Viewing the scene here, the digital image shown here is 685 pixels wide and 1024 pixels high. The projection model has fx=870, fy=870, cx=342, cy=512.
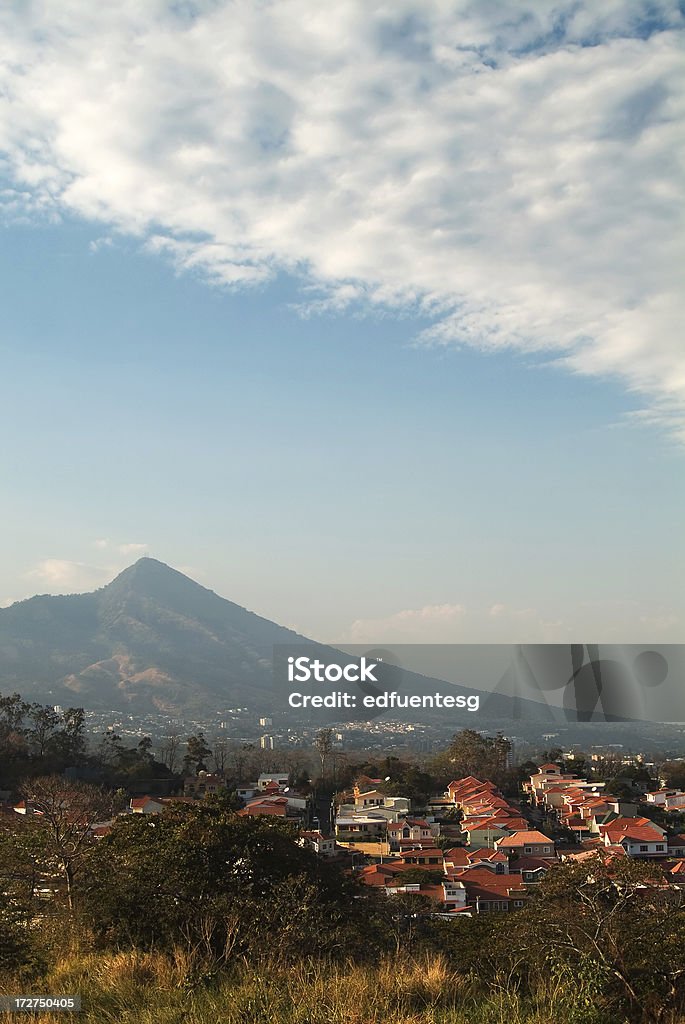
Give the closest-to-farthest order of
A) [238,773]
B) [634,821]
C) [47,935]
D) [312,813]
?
1. [47,935]
2. [634,821]
3. [312,813]
4. [238,773]

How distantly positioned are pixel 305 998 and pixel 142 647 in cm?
8340

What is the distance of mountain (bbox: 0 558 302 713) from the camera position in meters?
68.1

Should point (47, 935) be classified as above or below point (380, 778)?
above

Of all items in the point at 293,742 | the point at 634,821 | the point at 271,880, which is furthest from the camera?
the point at 293,742

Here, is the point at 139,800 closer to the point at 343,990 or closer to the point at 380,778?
the point at 380,778

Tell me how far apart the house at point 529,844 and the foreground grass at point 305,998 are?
1970 cm

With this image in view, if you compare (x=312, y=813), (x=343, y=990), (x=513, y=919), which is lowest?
(x=312, y=813)

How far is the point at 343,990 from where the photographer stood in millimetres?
3652

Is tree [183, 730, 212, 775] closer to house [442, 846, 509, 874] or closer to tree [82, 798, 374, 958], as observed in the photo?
house [442, 846, 509, 874]

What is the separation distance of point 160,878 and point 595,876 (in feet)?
13.4

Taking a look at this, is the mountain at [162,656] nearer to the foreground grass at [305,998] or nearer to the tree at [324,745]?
the tree at [324,745]

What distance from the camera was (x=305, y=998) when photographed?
365 centimetres

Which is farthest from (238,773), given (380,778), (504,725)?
(504,725)

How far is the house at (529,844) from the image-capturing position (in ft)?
74.7
